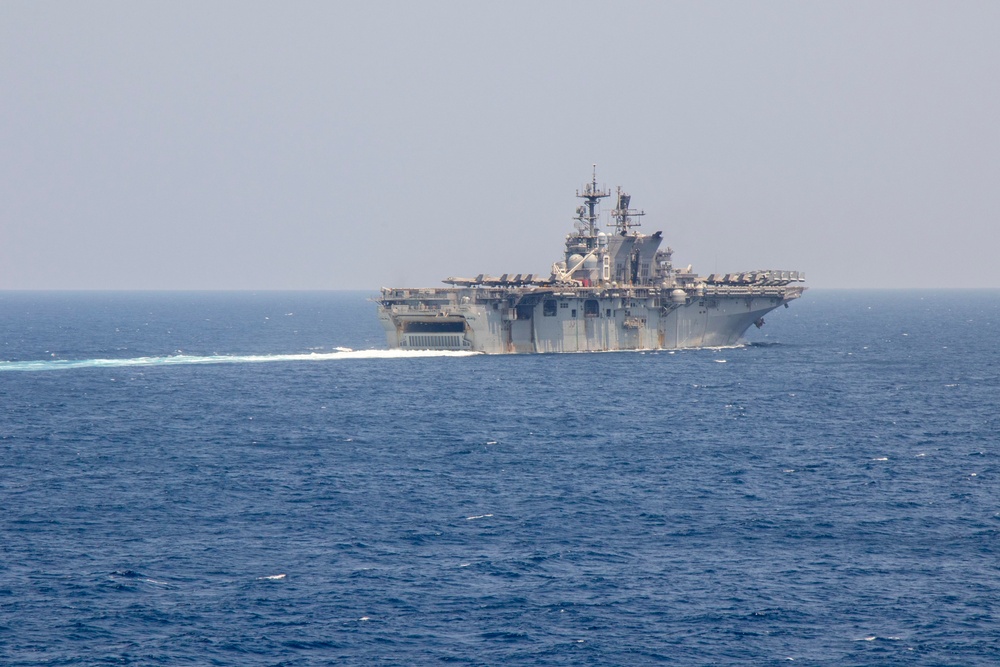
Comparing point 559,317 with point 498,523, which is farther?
point 559,317

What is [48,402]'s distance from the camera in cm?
6275

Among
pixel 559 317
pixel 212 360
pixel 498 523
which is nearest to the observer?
pixel 498 523

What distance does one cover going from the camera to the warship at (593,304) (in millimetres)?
79562

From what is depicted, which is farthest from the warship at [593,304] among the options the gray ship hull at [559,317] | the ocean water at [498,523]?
the ocean water at [498,523]

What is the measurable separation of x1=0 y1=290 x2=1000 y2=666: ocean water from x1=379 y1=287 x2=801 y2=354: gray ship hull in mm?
9344

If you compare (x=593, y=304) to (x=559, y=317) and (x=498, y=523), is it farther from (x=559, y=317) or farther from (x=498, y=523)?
(x=498, y=523)

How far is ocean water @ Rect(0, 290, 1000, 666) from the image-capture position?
2650cm

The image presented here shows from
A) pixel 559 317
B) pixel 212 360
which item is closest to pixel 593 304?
pixel 559 317

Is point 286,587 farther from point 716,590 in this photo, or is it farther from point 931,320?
point 931,320

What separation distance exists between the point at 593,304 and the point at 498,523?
158 feet

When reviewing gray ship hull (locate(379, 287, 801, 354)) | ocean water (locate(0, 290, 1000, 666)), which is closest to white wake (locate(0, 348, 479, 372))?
gray ship hull (locate(379, 287, 801, 354))

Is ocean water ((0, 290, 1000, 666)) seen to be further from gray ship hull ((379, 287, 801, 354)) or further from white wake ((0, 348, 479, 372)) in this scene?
gray ship hull ((379, 287, 801, 354))

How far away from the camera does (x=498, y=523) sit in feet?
118

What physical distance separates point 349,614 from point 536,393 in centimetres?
3897
